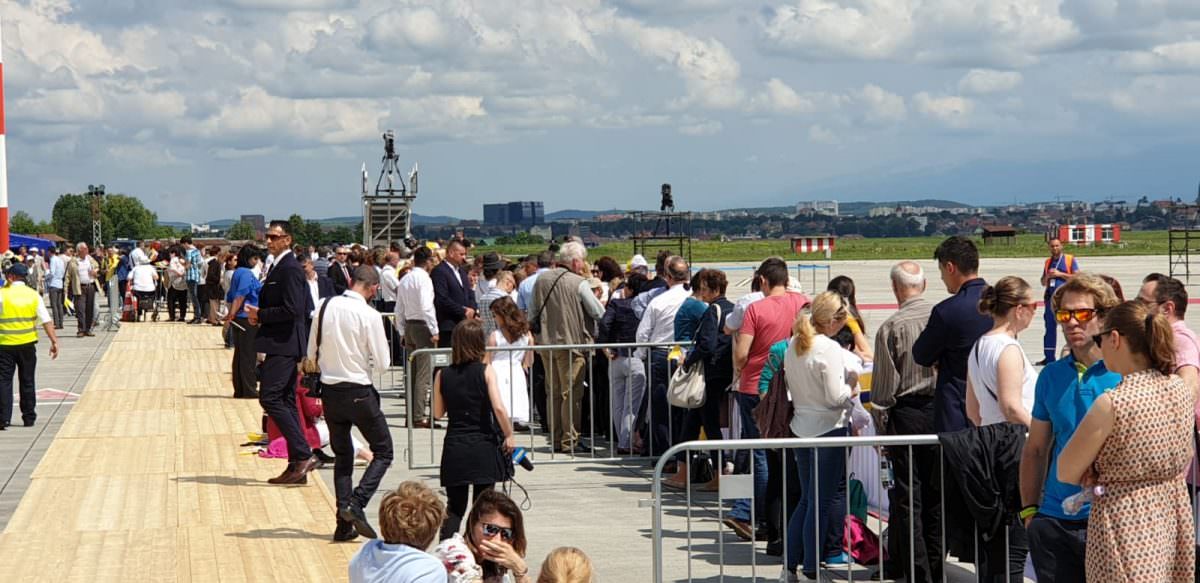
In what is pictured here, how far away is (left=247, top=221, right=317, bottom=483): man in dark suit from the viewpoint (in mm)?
11648

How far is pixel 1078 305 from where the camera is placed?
19.8 ft

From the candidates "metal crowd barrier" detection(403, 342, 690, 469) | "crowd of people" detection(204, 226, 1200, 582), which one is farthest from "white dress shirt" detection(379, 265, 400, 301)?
"crowd of people" detection(204, 226, 1200, 582)

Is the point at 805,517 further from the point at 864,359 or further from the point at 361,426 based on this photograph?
the point at 361,426

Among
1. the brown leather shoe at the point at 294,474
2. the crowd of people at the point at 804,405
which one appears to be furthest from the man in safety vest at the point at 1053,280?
the brown leather shoe at the point at 294,474

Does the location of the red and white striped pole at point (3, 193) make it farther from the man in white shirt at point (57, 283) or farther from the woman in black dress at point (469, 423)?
the woman in black dress at point (469, 423)

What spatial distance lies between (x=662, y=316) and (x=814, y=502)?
4.80 m

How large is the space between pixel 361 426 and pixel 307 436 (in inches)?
146

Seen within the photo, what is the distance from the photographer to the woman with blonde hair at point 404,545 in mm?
5773

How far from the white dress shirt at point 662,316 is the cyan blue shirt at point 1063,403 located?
6.93 metres

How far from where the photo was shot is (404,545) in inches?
231

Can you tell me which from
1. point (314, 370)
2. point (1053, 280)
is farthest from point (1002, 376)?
point (1053, 280)

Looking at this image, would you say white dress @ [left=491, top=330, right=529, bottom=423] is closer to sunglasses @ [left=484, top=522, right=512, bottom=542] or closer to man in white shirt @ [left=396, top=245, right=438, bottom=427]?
man in white shirt @ [left=396, top=245, right=438, bottom=427]

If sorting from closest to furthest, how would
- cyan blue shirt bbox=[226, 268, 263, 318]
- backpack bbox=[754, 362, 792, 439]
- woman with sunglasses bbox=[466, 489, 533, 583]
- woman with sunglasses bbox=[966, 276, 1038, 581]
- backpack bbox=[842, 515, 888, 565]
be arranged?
woman with sunglasses bbox=[466, 489, 533, 583] < woman with sunglasses bbox=[966, 276, 1038, 581] < backpack bbox=[754, 362, 792, 439] < backpack bbox=[842, 515, 888, 565] < cyan blue shirt bbox=[226, 268, 263, 318]

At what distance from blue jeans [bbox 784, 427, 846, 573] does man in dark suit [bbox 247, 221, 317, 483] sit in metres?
4.97
